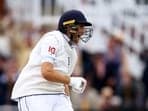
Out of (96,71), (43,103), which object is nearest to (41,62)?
(43,103)

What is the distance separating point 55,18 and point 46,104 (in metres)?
9.31

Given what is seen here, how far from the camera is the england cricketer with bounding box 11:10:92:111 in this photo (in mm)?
9656

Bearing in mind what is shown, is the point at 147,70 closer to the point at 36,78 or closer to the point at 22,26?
the point at 22,26

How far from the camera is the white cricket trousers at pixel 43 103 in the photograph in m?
9.76

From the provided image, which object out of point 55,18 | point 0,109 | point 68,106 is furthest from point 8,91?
point 68,106

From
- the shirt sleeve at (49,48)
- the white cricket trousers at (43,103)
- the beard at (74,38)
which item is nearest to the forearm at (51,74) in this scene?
the shirt sleeve at (49,48)

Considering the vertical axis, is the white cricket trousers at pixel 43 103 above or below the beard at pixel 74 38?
below

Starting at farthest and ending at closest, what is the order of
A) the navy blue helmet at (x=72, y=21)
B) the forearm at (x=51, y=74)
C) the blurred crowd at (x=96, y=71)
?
1. the blurred crowd at (x=96, y=71)
2. the navy blue helmet at (x=72, y=21)
3. the forearm at (x=51, y=74)

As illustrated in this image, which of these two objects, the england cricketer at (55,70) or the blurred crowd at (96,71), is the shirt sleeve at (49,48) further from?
the blurred crowd at (96,71)

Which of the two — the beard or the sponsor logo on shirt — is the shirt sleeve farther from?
the beard

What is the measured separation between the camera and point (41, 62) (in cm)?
956

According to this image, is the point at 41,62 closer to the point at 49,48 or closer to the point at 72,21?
the point at 49,48

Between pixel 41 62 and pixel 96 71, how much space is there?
673 cm

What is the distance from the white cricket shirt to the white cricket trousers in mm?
55
